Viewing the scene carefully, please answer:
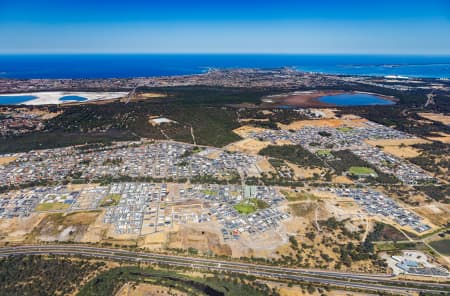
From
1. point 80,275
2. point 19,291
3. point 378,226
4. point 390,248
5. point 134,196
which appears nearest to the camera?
point 19,291

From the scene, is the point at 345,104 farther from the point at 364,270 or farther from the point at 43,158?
the point at 43,158

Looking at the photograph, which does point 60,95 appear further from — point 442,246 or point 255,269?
point 442,246

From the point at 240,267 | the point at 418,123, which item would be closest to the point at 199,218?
the point at 240,267

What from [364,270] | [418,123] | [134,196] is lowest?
[364,270]

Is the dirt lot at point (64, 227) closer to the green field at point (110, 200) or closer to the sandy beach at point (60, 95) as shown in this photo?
the green field at point (110, 200)

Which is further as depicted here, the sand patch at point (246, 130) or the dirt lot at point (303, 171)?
the sand patch at point (246, 130)

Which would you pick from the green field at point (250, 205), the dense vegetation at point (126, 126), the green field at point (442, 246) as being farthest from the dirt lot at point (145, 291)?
the dense vegetation at point (126, 126)

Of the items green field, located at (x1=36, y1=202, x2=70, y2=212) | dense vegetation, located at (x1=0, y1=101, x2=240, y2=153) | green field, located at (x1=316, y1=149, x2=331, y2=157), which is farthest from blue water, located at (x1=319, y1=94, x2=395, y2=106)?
green field, located at (x1=36, y1=202, x2=70, y2=212)

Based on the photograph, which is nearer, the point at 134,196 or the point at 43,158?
the point at 134,196

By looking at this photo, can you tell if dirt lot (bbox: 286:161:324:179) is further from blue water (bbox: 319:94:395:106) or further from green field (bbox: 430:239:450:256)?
blue water (bbox: 319:94:395:106)
